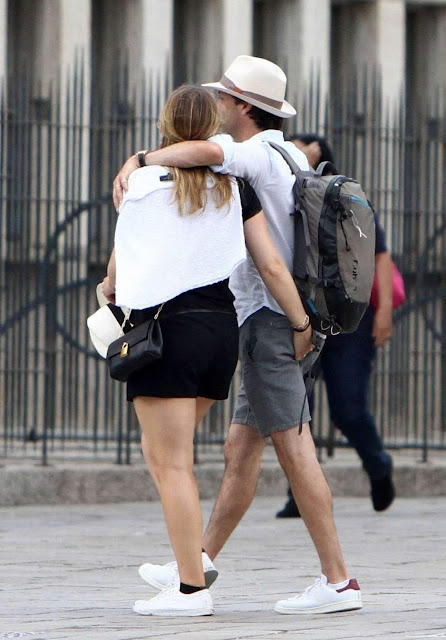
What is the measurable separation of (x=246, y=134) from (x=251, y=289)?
58 cm

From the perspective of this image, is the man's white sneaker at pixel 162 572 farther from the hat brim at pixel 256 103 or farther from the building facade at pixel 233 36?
the building facade at pixel 233 36

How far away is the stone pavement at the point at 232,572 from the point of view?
5.43 m

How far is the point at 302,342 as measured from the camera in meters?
6.03

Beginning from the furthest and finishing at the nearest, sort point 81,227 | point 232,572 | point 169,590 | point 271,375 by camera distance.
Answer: point 81,227 → point 232,572 → point 271,375 → point 169,590

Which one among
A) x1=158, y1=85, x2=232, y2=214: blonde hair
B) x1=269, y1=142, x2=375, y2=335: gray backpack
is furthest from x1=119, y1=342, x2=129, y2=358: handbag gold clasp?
x1=269, y1=142, x2=375, y2=335: gray backpack

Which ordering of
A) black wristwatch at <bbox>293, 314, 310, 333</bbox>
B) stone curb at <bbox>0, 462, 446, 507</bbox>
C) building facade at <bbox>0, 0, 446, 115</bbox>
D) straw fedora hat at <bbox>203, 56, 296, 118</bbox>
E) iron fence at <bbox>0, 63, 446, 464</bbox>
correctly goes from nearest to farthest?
black wristwatch at <bbox>293, 314, 310, 333</bbox> < straw fedora hat at <bbox>203, 56, 296, 118</bbox> < stone curb at <bbox>0, 462, 446, 507</bbox> < iron fence at <bbox>0, 63, 446, 464</bbox> < building facade at <bbox>0, 0, 446, 115</bbox>

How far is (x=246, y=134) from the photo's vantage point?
6.31 m

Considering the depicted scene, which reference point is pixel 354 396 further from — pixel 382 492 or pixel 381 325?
pixel 382 492

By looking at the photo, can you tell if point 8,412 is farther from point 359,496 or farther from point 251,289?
point 251,289

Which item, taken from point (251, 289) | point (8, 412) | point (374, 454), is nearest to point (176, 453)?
point (251, 289)

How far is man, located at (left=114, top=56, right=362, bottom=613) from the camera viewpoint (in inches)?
230

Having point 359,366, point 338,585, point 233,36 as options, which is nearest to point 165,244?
point 338,585

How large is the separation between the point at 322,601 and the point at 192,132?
1627 millimetres

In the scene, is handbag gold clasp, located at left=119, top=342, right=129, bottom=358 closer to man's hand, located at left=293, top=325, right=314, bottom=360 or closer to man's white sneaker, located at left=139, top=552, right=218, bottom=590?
man's hand, located at left=293, top=325, right=314, bottom=360
